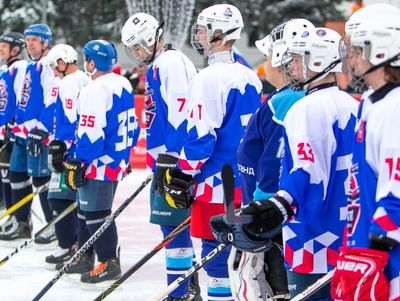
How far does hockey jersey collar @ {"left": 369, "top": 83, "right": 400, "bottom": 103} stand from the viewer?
2.40 meters

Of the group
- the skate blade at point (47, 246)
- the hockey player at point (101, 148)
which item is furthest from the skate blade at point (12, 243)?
the hockey player at point (101, 148)

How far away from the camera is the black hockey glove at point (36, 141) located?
6.27 m

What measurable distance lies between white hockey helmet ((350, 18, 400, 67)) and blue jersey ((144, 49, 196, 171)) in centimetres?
202

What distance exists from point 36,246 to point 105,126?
5.48ft

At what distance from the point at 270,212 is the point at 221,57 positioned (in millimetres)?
1387

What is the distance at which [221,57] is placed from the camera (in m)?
4.06

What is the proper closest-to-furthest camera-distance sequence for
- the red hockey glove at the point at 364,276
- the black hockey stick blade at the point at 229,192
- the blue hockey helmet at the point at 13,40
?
the red hockey glove at the point at 364,276 → the black hockey stick blade at the point at 229,192 → the blue hockey helmet at the point at 13,40

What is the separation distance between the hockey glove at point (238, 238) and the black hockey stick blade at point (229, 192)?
241 mm

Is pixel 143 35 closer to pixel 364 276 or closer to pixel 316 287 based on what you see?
pixel 316 287

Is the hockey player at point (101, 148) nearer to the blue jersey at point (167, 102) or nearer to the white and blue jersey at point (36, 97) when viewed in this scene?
the blue jersey at point (167, 102)

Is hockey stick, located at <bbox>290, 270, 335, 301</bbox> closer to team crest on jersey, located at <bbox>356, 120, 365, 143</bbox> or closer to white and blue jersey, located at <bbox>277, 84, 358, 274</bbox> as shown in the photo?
white and blue jersey, located at <bbox>277, 84, 358, 274</bbox>

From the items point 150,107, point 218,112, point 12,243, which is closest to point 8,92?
→ point 12,243

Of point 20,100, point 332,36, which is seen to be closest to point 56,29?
point 20,100

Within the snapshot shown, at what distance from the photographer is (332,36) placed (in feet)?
10.3
